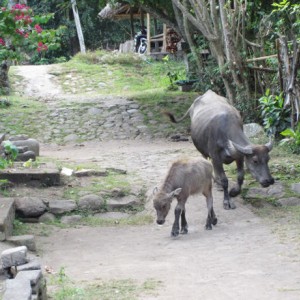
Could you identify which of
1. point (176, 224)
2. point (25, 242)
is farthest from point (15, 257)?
point (176, 224)

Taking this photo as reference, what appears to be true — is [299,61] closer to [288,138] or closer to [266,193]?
[288,138]

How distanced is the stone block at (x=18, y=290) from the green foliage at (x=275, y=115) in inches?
367

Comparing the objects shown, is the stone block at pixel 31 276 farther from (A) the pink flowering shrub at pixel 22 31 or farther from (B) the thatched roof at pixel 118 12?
(B) the thatched roof at pixel 118 12

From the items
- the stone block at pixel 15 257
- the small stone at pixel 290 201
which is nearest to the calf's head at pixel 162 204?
the small stone at pixel 290 201

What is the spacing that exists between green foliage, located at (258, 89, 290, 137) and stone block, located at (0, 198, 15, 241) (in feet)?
20.9

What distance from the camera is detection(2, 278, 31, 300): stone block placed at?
5.20 m

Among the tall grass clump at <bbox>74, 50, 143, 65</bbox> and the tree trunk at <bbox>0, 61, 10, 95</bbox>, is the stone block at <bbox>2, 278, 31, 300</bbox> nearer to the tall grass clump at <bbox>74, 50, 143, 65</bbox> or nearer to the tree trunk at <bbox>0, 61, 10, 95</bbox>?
the tree trunk at <bbox>0, 61, 10, 95</bbox>

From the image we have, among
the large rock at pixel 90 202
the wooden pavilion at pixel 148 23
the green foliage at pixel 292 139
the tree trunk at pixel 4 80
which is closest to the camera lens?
the large rock at pixel 90 202

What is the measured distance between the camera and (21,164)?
11750 mm

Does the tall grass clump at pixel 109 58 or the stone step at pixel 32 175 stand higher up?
the tall grass clump at pixel 109 58

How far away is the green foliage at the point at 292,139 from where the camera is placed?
12.8 m

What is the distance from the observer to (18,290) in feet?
17.5

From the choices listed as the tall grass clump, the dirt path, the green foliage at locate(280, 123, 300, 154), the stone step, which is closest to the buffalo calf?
the dirt path

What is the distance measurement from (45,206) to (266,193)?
352 cm
